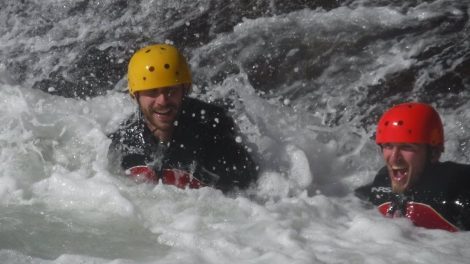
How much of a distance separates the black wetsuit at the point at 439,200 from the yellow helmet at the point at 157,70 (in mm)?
1806

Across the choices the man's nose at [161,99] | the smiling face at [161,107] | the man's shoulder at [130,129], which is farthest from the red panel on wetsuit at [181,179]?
the man's nose at [161,99]

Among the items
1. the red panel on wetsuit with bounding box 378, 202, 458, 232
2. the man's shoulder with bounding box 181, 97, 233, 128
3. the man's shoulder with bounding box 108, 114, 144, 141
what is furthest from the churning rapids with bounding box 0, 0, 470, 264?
the man's shoulder with bounding box 181, 97, 233, 128

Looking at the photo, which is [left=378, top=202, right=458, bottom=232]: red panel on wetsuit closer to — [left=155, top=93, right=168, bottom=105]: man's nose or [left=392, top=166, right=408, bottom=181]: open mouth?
[left=392, top=166, right=408, bottom=181]: open mouth

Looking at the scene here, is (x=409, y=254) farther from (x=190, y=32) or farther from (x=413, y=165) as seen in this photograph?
(x=190, y=32)

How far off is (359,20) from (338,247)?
3.53 metres

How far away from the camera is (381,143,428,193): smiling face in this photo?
174 inches

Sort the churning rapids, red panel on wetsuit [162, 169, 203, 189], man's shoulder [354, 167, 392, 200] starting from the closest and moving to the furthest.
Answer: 1. the churning rapids
2. man's shoulder [354, 167, 392, 200]
3. red panel on wetsuit [162, 169, 203, 189]

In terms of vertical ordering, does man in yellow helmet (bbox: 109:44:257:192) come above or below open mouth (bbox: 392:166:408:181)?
above

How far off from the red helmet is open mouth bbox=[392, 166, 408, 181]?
19cm

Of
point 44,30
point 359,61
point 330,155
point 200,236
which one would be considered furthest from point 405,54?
point 44,30

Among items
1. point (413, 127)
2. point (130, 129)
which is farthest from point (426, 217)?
point (130, 129)

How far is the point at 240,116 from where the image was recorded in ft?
19.4

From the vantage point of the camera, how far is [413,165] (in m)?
4.44

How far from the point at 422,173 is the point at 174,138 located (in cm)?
183
